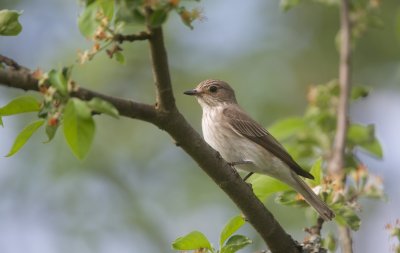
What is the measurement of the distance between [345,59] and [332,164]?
0.85 metres

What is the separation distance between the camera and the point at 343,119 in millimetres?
5246

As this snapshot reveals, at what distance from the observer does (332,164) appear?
5309mm

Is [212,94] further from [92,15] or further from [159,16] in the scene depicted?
[159,16]

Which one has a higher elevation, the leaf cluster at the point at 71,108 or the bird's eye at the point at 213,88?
the bird's eye at the point at 213,88

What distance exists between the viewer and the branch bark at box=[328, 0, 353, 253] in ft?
15.0

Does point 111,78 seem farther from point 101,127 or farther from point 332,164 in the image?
point 332,164

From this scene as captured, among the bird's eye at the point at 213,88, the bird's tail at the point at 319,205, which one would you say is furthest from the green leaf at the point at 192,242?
the bird's eye at the point at 213,88

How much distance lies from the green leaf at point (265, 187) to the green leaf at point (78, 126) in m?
1.78

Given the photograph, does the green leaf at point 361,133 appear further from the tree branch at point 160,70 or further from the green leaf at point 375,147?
the tree branch at point 160,70

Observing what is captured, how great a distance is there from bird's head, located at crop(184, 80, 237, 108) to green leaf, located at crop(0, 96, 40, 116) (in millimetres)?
4304

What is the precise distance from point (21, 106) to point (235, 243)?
1.44 metres

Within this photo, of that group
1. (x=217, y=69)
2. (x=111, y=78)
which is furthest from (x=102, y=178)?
(x=217, y=69)

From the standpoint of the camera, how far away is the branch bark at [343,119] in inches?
180

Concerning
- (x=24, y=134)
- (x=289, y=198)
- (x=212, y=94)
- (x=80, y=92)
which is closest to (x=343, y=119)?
(x=289, y=198)
